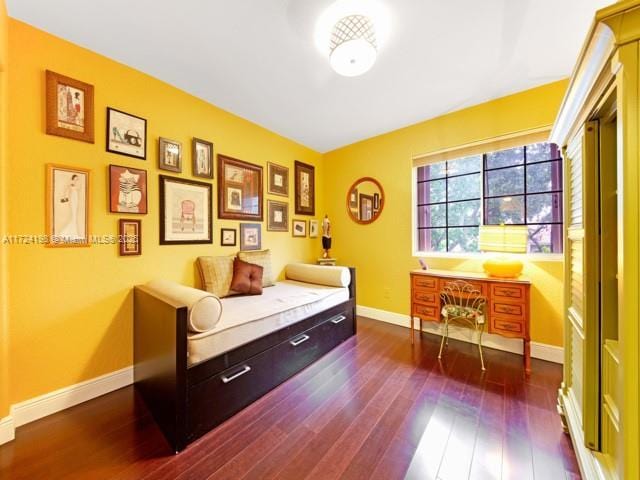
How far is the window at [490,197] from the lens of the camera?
2.41 meters

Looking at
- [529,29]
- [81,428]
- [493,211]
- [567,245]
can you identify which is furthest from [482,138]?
[81,428]

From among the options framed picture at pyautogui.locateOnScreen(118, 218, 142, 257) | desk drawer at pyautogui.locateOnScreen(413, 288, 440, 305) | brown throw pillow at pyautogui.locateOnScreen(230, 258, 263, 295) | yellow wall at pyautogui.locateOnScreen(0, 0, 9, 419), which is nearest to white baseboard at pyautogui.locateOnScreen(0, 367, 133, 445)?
yellow wall at pyautogui.locateOnScreen(0, 0, 9, 419)

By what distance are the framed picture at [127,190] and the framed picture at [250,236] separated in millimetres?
1034

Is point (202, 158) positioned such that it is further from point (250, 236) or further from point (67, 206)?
point (67, 206)

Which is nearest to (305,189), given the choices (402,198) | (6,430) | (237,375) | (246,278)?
(402,198)

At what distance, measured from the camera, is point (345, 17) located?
1.57 metres

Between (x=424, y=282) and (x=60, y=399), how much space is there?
3.12 m

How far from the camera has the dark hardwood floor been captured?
124 centimetres

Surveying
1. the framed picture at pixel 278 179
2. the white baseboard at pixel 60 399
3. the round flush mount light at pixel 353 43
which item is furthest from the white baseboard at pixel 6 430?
the round flush mount light at pixel 353 43

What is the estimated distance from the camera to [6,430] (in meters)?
1.41

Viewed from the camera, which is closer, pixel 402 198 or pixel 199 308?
pixel 199 308

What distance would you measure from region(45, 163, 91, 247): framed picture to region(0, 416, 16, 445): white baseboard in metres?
1.03

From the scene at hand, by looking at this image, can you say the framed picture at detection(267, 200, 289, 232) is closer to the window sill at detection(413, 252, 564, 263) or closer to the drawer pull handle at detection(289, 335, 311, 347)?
the drawer pull handle at detection(289, 335, 311, 347)

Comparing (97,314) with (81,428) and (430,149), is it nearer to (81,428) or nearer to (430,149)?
(81,428)
